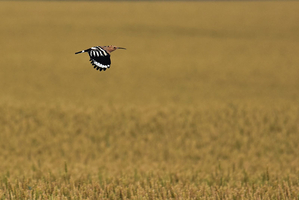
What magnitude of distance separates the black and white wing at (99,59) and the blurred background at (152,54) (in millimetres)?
10038

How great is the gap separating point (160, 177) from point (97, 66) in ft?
13.2

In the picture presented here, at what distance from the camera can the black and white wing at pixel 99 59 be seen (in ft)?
6.67

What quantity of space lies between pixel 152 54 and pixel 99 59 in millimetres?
20794

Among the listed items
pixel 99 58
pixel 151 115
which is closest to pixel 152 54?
pixel 151 115

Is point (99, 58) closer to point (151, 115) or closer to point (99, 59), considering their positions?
point (99, 59)

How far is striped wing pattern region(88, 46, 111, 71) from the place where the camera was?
6.67 ft

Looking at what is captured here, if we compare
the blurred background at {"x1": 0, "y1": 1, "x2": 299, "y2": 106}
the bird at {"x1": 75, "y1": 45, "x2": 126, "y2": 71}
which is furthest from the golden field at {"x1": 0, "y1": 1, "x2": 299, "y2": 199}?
the bird at {"x1": 75, "y1": 45, "x2": 126, "y2": 71}

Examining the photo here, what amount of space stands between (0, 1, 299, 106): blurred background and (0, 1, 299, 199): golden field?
8cm

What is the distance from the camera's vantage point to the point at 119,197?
15.6ft

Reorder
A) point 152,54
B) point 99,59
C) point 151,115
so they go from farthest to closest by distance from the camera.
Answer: point 152,54 < point 151,115 < point 99,59

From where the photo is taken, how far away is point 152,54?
74.5 ft

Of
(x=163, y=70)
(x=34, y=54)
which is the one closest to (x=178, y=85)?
(x=163, y=70)

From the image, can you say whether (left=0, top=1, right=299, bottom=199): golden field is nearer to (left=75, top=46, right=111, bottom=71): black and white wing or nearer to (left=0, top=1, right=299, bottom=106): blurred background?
(left=0, top=1, right=299, bottom=106): blurred background

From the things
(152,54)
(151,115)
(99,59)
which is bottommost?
(99,59)
